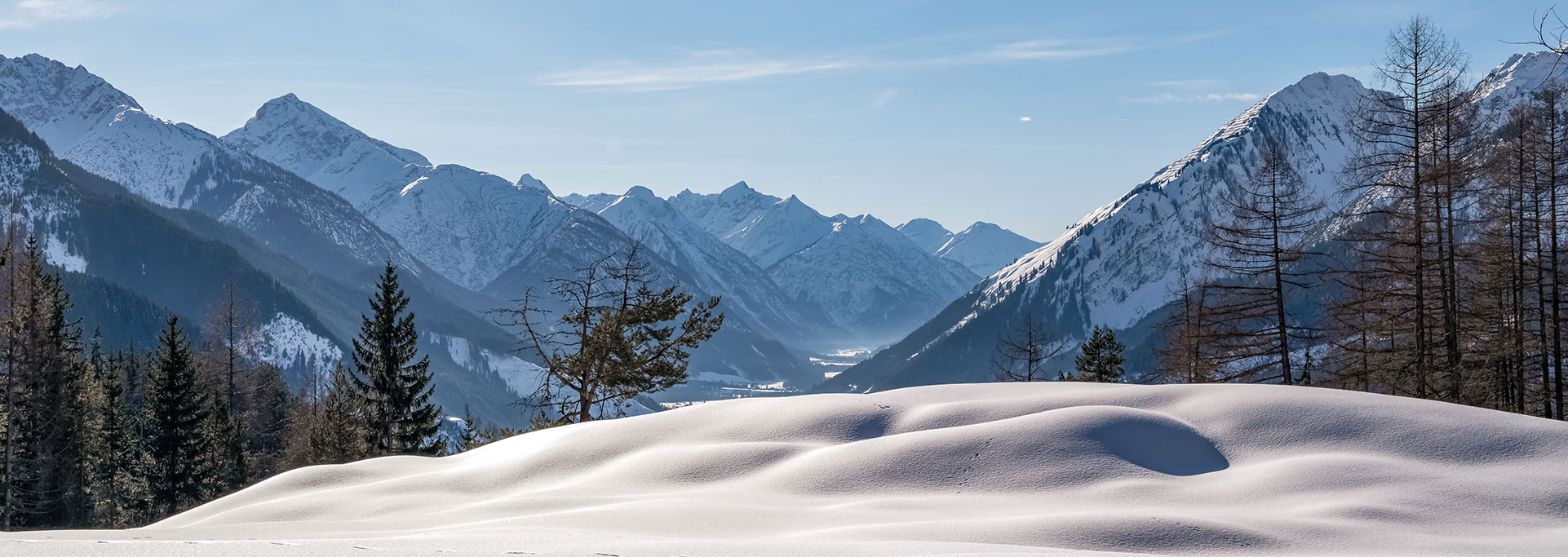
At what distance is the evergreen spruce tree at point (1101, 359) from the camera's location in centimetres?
4031

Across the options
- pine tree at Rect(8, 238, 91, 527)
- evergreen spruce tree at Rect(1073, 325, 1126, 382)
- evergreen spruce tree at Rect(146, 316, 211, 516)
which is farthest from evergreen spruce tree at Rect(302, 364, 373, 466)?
evergreen spruce tree at Rect(1073, 325, 1126, 382)

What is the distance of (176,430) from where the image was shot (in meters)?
41.8

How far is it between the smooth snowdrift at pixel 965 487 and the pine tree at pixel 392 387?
24.7 metres

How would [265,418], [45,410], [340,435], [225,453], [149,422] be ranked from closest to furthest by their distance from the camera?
[45,410] → [149,422] → [340,435] → [225,453] → [265,418]

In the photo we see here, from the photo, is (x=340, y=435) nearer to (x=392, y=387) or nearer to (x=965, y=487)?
(x=392, y=387)

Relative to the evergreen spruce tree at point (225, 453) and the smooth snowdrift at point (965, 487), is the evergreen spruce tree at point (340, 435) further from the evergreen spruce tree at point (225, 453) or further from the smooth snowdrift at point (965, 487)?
the smooth snowdrift at point (965, 487)

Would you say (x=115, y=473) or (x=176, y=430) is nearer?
(x=176, y=430)

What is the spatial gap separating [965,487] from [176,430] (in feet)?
A: 137

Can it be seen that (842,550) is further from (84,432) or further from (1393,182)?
(84,432)

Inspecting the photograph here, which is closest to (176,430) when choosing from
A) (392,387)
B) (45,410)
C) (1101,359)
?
(45,410)

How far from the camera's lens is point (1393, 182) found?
22734mm

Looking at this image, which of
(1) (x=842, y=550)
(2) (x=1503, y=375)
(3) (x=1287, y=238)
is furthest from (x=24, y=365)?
(2) (x=1503, y=375)

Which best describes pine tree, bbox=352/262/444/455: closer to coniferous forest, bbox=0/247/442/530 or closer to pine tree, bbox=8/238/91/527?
coniferous forest, bbox=0/247/442/530

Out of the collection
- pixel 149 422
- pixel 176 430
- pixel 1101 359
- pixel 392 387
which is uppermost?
pixel 1101 359
